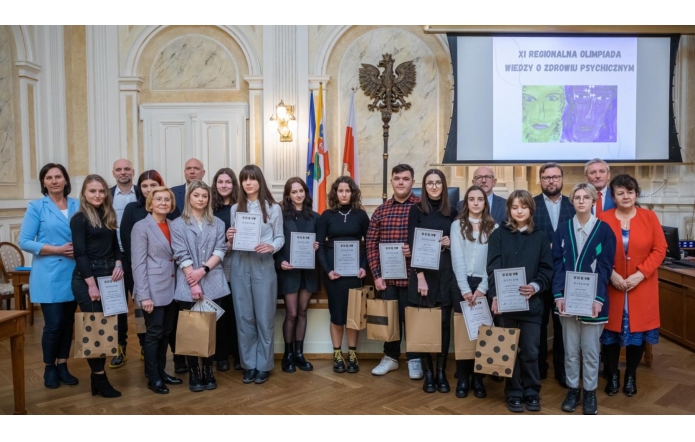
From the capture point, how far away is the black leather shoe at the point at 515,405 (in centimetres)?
326

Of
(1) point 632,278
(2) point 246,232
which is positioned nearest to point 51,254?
(2) point 246,232

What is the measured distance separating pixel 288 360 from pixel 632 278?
2496 millimetres

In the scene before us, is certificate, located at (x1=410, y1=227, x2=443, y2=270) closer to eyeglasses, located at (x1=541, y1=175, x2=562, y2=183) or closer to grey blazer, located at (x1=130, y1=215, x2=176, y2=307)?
eyeglasses, located at (x1=541, y1=175, x2=562, y2=183)

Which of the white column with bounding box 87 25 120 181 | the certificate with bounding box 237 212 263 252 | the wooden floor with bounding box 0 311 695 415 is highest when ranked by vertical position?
the white column with bounding box 87 25 120 181

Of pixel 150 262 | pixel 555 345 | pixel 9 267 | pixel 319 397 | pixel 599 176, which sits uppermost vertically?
pixel 599 176

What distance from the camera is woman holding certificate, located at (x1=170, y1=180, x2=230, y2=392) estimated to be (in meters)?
3.51

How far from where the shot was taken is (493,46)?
691 centimetres

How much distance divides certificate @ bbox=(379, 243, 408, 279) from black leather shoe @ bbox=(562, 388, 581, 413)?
128cm

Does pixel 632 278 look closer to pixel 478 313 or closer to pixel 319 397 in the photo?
pixel 478 313

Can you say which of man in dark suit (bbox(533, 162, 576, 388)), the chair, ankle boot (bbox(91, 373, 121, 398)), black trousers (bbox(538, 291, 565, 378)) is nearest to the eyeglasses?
man in dark suit (bbox(533, 162, 576, 388))

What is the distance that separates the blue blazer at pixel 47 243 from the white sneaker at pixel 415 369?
2.44 meters

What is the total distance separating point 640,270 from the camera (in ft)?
11.5

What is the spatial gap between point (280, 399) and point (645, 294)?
252 centimetres

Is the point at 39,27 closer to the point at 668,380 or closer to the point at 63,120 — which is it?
the point at 63,120
